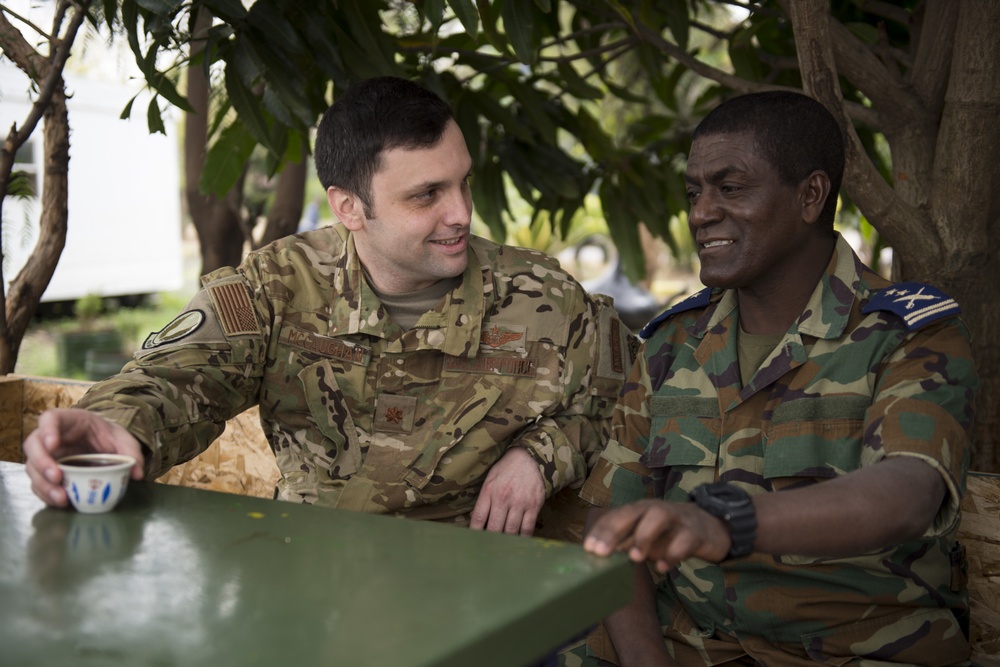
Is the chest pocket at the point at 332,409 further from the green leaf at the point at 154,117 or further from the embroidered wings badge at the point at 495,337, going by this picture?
the green leaf at the point at 154,117

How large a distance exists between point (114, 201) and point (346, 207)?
12.2 m

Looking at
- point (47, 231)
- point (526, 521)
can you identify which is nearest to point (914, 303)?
point (526, 521)

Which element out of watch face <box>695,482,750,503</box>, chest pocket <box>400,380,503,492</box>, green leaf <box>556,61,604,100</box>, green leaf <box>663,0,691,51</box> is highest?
green leaf <box>663,0,691,51</box>

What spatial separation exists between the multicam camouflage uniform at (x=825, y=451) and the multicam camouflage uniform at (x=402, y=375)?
377 mm

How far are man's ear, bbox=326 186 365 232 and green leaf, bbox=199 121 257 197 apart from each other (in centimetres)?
82

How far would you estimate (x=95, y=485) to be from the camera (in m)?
1.57

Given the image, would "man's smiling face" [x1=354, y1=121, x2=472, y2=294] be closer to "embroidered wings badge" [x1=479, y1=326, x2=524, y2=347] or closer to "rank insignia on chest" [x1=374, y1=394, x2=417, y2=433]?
"embroidered wings badge" [x1=479, y1=326, x2=524, y2=347]

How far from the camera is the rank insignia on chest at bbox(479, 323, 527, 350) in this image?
2.52 m

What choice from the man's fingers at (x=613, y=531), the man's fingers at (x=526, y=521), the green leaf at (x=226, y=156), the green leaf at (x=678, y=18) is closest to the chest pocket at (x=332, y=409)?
the man's fingers at (x=526, y=521)

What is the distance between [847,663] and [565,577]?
845 millimetres

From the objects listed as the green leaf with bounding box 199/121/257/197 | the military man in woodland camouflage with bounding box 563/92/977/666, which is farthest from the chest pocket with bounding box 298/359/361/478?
the green leaf with bounding box 199/121/257/197

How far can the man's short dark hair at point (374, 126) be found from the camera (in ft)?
8.06

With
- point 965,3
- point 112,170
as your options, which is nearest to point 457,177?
point 965,3

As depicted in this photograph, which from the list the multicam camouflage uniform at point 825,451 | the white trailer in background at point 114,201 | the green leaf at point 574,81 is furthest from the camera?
the white trailer in background at point 114,201
